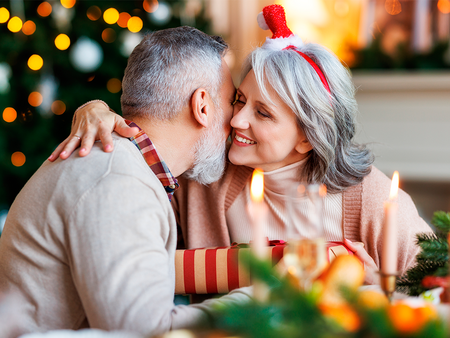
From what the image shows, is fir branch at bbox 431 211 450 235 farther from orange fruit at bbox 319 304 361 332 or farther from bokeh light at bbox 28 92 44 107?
bokeh light at bbox 28 92 44 107

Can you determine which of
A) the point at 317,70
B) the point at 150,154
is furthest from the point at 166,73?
the point at 317,70

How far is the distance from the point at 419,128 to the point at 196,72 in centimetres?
273

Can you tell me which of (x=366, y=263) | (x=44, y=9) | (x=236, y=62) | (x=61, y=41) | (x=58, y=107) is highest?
(x=44, y=9)

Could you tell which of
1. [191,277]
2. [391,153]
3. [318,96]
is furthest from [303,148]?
[391,153]

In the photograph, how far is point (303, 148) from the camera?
155 centimetres

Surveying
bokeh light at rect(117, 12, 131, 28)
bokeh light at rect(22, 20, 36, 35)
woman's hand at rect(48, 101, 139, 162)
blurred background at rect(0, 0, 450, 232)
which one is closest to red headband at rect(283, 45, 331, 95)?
woman's hand at rect(48, 101, 139, 162)

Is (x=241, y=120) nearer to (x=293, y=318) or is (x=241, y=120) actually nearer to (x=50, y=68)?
(x=293, y=318)

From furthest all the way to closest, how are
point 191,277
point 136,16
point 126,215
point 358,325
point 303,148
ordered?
point 136,16 → point 303,148 → point 191,277 → point 126,215 → point 358,325

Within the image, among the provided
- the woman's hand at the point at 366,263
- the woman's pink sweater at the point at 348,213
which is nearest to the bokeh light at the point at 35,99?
the woman's pink sweater at the point at 348,213

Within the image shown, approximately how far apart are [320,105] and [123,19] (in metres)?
2.08

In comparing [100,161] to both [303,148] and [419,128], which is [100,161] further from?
[419,128]

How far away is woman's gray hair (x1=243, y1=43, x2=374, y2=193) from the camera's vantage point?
1.43 m

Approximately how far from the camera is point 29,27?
2.72m

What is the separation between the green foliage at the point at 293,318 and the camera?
0.51 m
